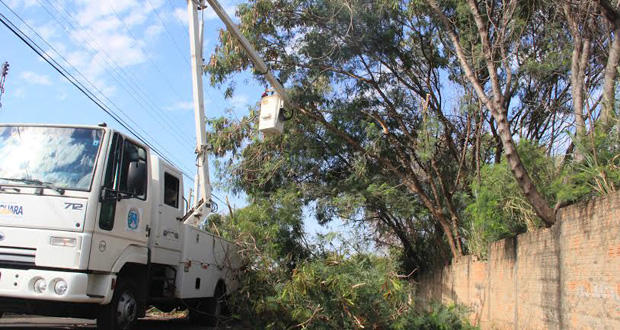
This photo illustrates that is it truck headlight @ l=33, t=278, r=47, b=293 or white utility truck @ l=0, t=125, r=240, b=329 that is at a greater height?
white utility truck @ l=0, t=125, r=240, b=329

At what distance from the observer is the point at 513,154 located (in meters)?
8.20

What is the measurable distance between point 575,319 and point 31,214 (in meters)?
6.95

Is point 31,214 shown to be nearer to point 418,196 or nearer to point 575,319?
point 575,319

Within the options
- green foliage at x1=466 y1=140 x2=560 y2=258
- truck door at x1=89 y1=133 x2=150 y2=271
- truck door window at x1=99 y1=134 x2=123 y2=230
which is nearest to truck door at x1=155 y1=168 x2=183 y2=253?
truck door at x1=89 y1=133 x2=150 y2=271

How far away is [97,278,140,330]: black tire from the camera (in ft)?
22.3

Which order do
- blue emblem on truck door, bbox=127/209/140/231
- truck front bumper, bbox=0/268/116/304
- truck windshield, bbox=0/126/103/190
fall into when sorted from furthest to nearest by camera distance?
blue emblem on truck door, bbox=127/209/140/231 < truck windshield, bbox=0/126/103/190 < truck front bumper, bbox=0/268/116/304

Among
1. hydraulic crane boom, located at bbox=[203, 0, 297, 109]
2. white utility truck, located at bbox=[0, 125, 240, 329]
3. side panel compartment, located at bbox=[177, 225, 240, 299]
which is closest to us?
white utility truck, located at bbox=[0, 125, 240, 329]

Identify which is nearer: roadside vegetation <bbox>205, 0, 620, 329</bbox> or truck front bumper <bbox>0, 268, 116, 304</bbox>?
truck front bumper <bbox>0, 268, 116, 304</bbox>

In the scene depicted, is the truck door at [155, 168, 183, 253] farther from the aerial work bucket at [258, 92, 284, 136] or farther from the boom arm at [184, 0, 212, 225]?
the aerial work bucket at [258, 92, 284, 136]

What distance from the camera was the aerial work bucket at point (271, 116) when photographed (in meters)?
11.6

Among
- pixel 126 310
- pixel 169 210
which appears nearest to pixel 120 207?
pixel 126 310

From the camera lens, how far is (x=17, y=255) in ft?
19.9

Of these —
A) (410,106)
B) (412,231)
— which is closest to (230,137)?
(410,106)

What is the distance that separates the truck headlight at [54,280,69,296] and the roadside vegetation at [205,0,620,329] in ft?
12.1
